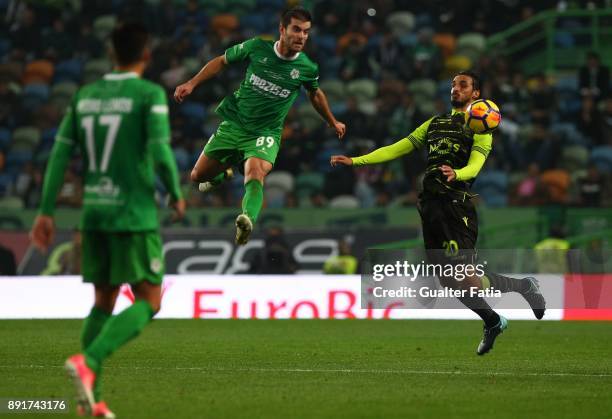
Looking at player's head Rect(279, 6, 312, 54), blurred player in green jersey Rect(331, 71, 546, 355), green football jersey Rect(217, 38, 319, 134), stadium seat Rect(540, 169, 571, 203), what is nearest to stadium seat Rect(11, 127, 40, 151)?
stadium seat Rect(540, 169, 571, 203)

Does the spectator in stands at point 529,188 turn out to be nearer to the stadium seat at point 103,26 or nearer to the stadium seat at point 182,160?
the stadium seat at point 182,160

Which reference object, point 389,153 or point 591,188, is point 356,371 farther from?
point 591,188

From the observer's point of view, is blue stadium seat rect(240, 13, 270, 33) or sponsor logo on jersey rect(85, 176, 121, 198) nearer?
sponsor logo on jersey rect(85, 176, 121, 198)

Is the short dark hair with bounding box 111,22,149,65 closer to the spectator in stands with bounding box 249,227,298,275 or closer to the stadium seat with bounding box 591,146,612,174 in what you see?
the spectator in stands with bounding box 249,227,298,275

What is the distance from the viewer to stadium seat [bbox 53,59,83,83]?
24.9m

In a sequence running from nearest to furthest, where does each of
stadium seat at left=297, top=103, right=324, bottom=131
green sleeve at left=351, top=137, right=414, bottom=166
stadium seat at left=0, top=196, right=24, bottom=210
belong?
green sleeve at left=351, top=137, right=414, bottom=166, stadium seat at left=0, top=196, right=24, bottom=210, stadium seat at left=297, top=103, right=324, bottom=131

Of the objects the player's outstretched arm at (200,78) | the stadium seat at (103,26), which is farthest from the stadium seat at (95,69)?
the player's outstretched arm at (200,78)

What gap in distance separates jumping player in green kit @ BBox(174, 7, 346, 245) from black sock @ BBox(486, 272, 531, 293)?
2.07 metres

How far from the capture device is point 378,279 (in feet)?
56.4

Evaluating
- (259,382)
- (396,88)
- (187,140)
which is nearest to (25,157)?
(187,140)

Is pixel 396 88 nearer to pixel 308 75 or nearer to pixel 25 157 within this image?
pixel 25 157

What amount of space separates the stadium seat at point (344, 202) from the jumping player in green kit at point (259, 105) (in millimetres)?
8589

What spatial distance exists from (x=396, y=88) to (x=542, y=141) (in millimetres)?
3006

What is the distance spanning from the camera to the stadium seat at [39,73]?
81.6 ft
